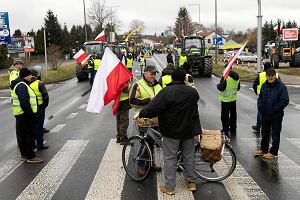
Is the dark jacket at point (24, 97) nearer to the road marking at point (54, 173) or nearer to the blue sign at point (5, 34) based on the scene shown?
the road marking at point (54, 173)

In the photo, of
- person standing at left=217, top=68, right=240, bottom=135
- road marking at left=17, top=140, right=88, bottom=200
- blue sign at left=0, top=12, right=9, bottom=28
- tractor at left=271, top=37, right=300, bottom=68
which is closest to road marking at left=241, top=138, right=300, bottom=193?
person standing at left=217, top=68, right=240, bottom=135

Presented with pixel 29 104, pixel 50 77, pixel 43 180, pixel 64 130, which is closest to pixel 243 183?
pixel 43 180

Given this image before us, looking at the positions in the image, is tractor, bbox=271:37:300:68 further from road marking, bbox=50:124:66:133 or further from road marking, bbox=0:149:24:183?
road marking, bbox=0:149:24:183

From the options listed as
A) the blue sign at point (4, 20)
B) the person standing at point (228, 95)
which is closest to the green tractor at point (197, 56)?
the blue sign at point (4, 20)

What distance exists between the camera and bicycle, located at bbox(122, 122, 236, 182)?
6430 millimetres

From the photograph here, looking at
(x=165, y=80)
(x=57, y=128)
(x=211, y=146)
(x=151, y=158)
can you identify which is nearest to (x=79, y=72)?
(x=57, y=128)

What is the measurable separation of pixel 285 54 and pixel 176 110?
30346 millimetres

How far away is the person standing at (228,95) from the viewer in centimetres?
944

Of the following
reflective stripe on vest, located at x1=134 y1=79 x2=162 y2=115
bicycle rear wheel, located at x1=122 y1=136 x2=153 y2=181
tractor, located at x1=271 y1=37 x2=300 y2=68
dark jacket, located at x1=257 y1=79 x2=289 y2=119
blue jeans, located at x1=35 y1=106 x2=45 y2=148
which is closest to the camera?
bicycle rear wheel, located at x1=122 y1=136 x2=153 y2=181

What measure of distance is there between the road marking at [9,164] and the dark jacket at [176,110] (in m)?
2.96

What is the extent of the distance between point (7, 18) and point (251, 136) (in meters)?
19.4

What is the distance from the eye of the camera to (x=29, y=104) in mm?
7441

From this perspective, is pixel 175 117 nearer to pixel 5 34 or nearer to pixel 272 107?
pixel 272 107

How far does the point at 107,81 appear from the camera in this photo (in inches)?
289
